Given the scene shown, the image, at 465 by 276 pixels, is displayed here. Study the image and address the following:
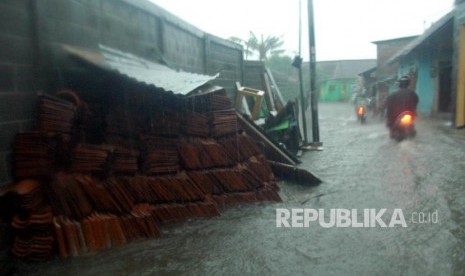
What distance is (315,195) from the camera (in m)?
5.46

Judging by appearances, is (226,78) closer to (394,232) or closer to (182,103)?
(182,103)

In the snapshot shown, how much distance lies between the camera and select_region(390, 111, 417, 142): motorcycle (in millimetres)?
8560

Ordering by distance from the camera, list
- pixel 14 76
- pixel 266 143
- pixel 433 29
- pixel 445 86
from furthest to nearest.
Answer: pixel 445 86 < pixel 433 29 < pixel 266 143 < pixel 14 76

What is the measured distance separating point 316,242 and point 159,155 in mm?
1886

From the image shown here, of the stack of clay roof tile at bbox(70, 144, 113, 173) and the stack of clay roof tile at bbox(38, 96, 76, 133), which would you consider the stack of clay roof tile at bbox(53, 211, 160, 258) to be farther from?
the stack of clay roof tile at bbox(38, 96, 76, 133)

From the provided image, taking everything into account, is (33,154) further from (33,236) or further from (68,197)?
(33,236)

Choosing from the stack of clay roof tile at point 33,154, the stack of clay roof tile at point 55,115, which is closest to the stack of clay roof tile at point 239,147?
the stack of clay roof tile at point 55,115

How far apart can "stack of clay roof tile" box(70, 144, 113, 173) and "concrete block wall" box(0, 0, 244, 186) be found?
18.8 inches

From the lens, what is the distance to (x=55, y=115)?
3.56 meters

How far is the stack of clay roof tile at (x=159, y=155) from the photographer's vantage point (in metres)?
4.25

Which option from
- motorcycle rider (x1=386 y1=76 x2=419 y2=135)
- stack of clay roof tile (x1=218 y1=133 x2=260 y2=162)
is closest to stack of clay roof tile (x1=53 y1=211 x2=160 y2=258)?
stack of clay roof tile (x1=218 y1=133 x2=260 y2=162)

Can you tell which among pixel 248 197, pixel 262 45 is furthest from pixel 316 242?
pixel 262 45

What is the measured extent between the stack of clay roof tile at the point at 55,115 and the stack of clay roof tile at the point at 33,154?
0.35 ft

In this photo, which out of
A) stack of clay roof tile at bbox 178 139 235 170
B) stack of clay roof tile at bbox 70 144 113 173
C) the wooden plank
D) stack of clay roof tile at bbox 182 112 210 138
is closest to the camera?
stack of clay roof tile at bbox 70 144 113 173
